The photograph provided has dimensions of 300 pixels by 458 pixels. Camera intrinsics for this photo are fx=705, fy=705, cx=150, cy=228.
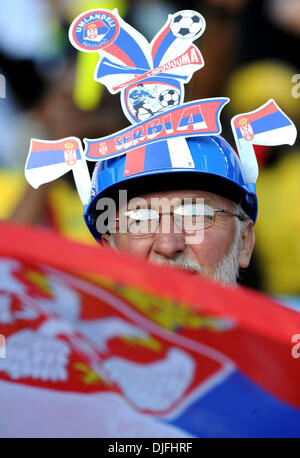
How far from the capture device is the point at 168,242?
2.00m

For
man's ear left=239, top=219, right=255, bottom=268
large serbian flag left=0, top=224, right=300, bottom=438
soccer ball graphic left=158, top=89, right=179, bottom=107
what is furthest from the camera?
man's ear left=239, top=219, right=255, bottom=268

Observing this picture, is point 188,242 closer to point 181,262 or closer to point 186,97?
point 181,262

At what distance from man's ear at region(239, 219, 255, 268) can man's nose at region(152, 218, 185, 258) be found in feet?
1.03

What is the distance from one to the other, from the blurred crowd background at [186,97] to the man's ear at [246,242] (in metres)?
1.03

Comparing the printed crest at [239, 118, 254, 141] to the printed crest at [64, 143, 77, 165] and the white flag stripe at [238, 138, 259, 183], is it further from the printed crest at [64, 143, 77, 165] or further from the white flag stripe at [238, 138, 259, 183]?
the printed crest at [64, 143, 77, 165]

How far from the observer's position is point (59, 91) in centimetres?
346

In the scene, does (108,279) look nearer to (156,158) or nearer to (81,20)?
(156,158)

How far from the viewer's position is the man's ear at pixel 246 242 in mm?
2281

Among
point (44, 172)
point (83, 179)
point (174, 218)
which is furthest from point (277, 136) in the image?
point (44, 172)

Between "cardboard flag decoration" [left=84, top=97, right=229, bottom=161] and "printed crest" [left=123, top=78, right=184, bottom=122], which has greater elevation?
"printed crest" [left=123, top=78, right=184, bottom=122]

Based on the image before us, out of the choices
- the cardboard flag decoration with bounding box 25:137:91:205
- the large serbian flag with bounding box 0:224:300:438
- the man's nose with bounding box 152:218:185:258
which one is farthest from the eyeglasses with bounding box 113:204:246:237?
the large serbian flag with bounding box 0:224:300:438

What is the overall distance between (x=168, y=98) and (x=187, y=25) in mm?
223

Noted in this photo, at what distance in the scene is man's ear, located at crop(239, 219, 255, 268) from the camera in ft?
7.48

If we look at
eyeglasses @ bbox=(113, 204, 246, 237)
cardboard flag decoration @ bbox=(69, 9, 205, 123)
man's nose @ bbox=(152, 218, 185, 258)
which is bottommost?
man's nose @ bbox=(152, 218, 185, 258)
